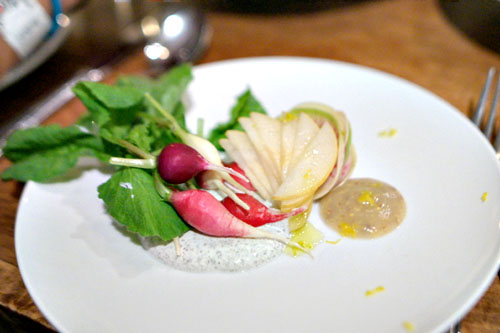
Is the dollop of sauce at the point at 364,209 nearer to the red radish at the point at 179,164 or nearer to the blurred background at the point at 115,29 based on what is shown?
the red radish at the point at 179,164

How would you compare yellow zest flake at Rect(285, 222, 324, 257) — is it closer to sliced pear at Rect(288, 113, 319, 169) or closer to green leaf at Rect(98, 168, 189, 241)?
sliced pear at Rect(288, 113, 319, 169)

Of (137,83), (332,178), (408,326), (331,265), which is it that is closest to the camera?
(408,326)

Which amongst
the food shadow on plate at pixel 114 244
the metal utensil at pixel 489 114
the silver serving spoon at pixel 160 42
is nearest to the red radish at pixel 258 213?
the food shadow on plate at pixel 114 244

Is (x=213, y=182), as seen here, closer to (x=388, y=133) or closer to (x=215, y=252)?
(x=215, y=252)

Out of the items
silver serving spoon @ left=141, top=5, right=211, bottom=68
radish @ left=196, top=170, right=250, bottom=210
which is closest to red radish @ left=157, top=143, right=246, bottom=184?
radish @ left=196, top=170, right=250, bottom=210

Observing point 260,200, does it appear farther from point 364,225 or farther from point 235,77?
point 235,77

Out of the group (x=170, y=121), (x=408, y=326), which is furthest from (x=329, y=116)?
(x=408, y=326)
